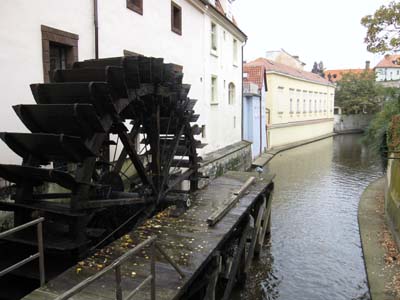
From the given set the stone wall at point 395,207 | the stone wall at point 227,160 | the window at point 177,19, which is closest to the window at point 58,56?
the window at point 177,19

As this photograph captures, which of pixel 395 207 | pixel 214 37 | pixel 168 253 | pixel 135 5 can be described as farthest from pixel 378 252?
pixel 214 37

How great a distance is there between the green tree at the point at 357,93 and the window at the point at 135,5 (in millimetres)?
35288

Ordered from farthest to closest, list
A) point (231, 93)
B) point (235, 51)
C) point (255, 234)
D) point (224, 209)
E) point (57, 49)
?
point (235, 51), point (231, 93), point (255, 234), point (57, 49), point (224, 209)

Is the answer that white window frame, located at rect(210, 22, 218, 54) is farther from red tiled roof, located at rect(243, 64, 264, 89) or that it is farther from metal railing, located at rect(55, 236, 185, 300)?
metal railing, located at rect(55, 236, 185, 300)

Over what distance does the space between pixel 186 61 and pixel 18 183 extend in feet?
27.8

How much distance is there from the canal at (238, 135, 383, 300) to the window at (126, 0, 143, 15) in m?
6.29

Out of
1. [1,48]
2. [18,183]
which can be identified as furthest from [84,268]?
[1,48]

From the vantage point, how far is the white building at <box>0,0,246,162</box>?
20.5 ft

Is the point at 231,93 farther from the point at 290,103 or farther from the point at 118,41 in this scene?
the point at 290,103

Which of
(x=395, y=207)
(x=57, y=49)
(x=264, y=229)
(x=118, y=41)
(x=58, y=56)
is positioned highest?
(x=118, y=41)

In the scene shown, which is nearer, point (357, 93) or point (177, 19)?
point (177, 19)

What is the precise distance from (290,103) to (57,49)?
2347 cm

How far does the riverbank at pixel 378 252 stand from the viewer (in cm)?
678

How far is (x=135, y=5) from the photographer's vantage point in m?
9.63
